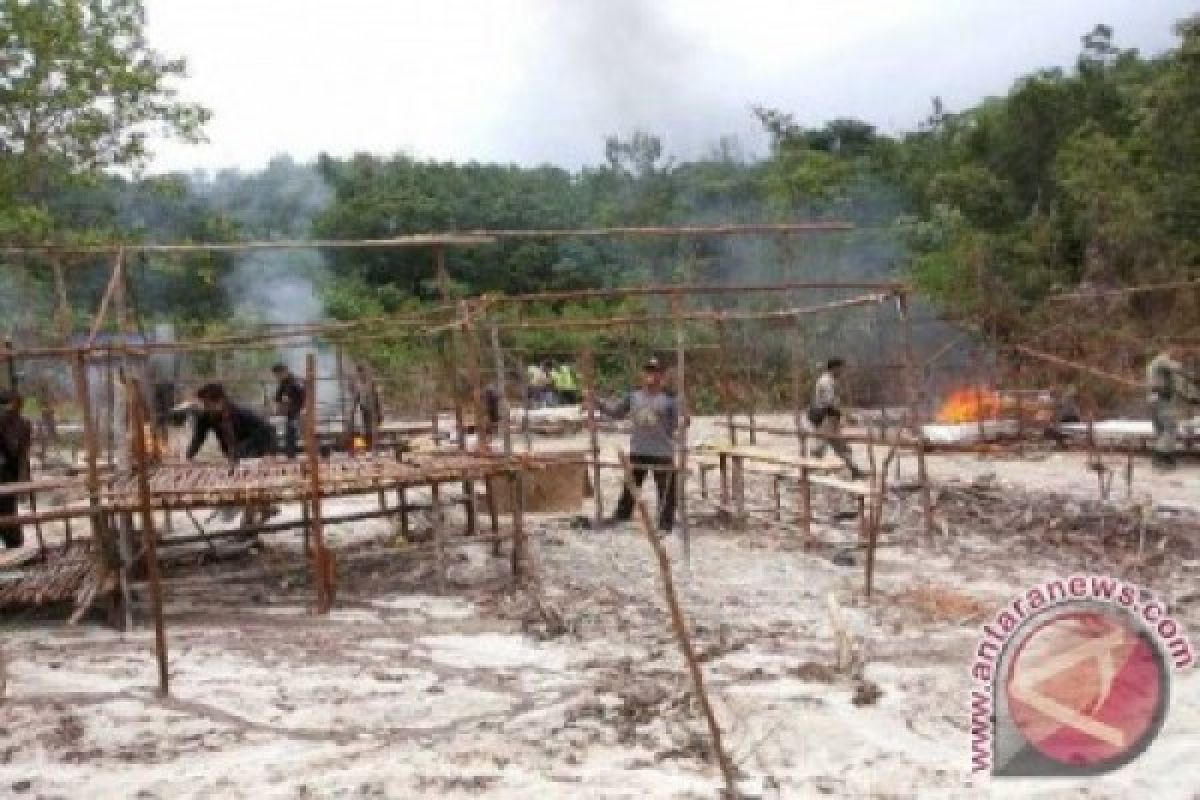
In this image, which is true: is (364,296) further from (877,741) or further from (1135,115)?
(877,741)

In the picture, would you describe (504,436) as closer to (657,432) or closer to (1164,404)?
(657,432)

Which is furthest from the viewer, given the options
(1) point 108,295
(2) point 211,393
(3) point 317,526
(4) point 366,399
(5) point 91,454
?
(4) point 366,399

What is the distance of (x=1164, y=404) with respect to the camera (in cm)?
1589

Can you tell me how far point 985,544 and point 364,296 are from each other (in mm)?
24383

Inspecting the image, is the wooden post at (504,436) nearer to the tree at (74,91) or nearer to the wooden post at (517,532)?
the wooden post at (517,532)

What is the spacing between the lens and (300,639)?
8.96 meters

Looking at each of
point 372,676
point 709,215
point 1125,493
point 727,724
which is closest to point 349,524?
point 372,676

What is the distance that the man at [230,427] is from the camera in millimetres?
12992

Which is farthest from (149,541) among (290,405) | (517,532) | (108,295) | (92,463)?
(290,405)

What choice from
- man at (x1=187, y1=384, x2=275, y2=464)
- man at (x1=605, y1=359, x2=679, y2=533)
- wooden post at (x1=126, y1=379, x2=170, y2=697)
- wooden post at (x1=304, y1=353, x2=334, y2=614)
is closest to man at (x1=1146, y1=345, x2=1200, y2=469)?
man at (x1=605, y1=359, x2=679, y2=533)
